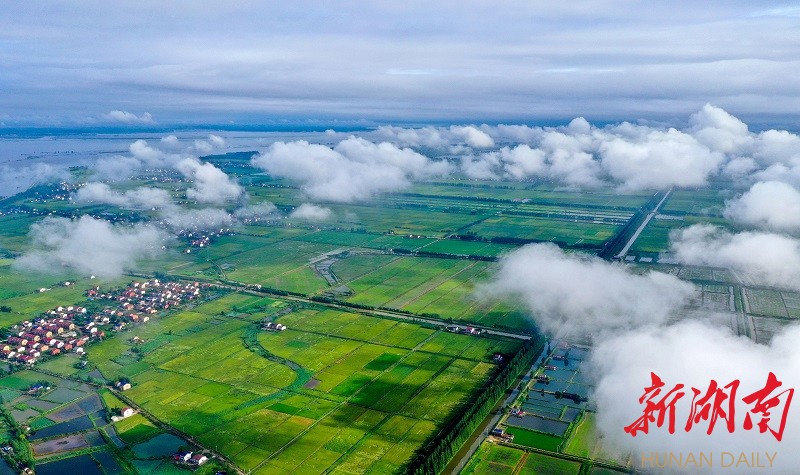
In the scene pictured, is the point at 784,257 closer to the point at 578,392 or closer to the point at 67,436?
the point at 578,392

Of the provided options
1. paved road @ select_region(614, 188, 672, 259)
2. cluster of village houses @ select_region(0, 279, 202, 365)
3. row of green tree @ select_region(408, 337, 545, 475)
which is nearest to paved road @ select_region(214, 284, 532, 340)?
row of green tree @ select_region(408, 337, 545, 475)

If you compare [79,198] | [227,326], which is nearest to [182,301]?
[227,326]

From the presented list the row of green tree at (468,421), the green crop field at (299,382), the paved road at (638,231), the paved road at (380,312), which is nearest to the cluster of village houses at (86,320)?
the green crop field at (299,382)

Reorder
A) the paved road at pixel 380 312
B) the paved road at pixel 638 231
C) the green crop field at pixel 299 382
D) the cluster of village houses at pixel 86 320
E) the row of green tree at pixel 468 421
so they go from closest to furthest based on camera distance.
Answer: the row of green tree at pixel 468 421, the green crop field at pixel 299 382, the cluster of village houses at pixel 86 320, the paved road at pixel 380 312, the paved road at pixel 638 231

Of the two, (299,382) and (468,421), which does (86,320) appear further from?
(468,421)

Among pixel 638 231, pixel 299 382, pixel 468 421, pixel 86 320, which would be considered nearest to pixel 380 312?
Result: pixel 299 382

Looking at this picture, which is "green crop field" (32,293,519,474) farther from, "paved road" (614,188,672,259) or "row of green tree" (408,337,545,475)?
"paved road" (614,188,672,259)

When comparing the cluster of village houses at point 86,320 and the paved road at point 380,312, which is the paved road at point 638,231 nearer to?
the paved road at point 380,312
